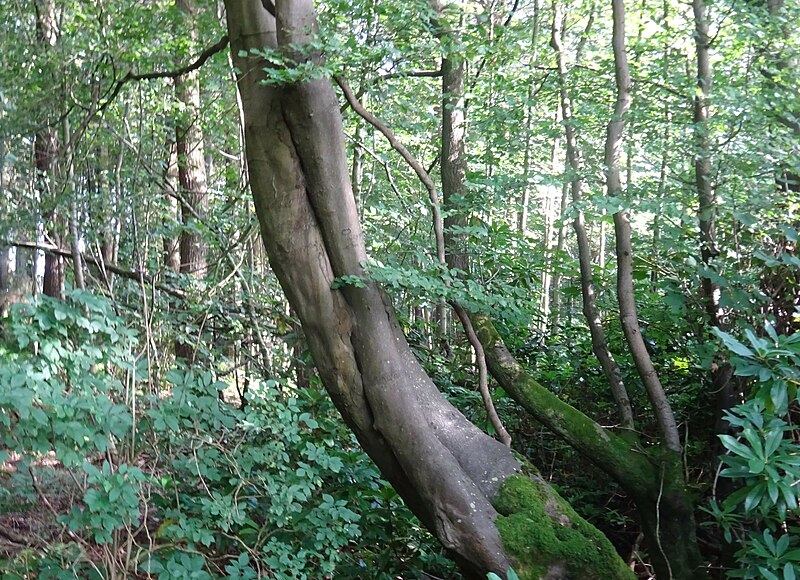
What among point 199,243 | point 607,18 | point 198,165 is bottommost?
point 199,243

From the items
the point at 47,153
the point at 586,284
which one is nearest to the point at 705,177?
the point at 586,284

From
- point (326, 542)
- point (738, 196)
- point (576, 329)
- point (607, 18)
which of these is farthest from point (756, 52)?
point (326, 542)

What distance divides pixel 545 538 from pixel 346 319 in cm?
167

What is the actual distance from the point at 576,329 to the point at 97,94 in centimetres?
480

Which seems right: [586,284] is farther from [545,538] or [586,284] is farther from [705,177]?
[545,538]

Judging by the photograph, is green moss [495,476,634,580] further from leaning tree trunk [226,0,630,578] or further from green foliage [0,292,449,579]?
green foliage [0,292,449,579]

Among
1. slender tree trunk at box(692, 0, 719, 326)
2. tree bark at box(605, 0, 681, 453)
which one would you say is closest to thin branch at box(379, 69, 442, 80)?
tree bark at box(605, 0, 681, 453)

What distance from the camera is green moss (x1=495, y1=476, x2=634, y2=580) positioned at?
11.6 ft

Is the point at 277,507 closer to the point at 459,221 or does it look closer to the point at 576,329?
the point at 459,221

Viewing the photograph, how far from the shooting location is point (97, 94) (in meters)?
5.30

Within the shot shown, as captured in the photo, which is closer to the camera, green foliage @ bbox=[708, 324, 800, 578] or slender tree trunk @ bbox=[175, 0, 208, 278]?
green foliage @ bbox=[708, 324, 800, 578]

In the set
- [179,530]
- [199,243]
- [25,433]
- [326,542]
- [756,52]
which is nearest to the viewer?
[25,433]

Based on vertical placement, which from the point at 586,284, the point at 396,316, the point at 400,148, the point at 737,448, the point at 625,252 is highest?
the point at 400,148

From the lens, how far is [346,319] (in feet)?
12.4
